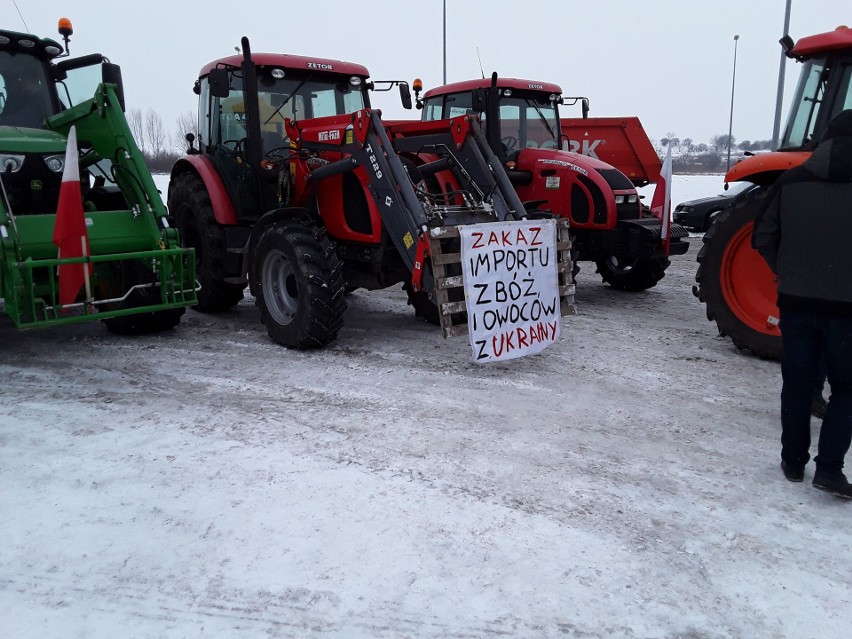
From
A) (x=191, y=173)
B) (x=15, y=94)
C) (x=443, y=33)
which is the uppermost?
(x=443, y=33)

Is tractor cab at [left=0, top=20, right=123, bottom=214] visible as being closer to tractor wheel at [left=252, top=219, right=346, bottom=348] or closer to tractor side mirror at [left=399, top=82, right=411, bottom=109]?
tractor wheel at [left=252, top=219, right=346, bottom=348]

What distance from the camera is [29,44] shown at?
19.8ft

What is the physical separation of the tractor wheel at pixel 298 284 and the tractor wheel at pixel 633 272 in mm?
3802

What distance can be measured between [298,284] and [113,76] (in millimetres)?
2359

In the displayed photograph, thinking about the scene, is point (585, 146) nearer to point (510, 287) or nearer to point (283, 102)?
point (283, 102)

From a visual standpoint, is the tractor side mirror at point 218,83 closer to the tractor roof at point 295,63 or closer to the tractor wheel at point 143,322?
the tractor roof at point 295,63

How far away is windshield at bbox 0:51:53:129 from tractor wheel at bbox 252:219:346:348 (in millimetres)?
2230

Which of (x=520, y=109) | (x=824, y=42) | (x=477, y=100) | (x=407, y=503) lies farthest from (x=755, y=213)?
(x=407, y=503)

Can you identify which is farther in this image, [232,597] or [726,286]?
[726,286]

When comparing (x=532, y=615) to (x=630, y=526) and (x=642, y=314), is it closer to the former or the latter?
(x=630, y=526)

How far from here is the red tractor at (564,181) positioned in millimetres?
7645

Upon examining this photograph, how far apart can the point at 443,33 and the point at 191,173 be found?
14.7 metres

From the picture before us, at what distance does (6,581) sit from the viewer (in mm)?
2598

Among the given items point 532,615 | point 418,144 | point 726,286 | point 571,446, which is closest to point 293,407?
point 571,446
